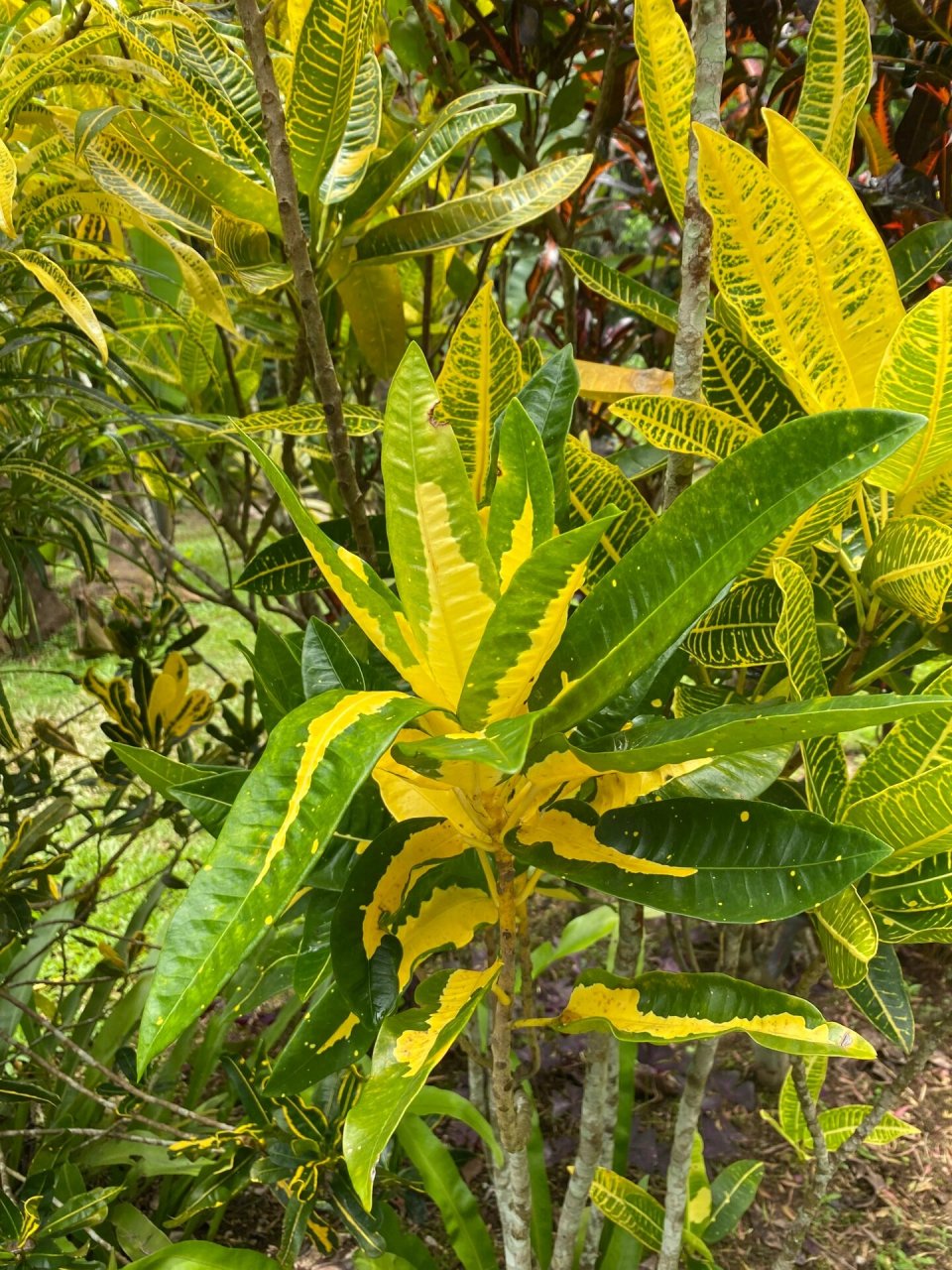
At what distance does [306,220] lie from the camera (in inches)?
30.3

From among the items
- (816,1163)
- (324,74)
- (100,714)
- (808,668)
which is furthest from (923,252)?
(100,714)

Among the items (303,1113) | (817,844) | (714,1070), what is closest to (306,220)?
(817,844)

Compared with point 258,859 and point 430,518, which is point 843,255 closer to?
point 430,518

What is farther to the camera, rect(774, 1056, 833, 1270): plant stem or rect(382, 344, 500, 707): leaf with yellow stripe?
rect(774, 1056, 833, 1270): plant stem

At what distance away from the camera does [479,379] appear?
60 centimetres

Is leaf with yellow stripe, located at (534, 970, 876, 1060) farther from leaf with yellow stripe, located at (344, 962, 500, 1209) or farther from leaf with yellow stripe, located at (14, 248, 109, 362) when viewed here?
leaf with yellow stripe, located at (14, 248, 109, 362)

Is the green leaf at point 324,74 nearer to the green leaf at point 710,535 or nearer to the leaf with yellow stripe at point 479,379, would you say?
the leaf with yellow stripe at point 479,379

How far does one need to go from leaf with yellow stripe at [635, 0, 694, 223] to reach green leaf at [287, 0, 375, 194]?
217 mm

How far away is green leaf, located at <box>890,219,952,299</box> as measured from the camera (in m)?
0.64

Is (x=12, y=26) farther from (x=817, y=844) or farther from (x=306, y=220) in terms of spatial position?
(x=817, y=844)

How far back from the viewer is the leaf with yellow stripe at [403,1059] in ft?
1.36

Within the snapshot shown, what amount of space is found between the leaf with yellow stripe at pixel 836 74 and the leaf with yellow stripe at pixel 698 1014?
55cm

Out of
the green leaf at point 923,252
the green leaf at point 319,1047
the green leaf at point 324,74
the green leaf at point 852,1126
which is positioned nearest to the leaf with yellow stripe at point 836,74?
the green leaf at point 923,252

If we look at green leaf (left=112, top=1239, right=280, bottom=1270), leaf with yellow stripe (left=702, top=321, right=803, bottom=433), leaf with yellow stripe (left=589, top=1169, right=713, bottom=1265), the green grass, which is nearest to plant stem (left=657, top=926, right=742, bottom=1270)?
leaf with yellow stripe (left=589, top=1169, right=713, bottom=1265)
